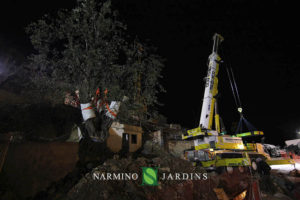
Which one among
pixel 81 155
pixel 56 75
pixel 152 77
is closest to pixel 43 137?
pixel 81 155

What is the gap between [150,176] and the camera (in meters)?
7.08

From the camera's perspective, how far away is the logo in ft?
22.2

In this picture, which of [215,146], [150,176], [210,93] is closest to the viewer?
[150,176]

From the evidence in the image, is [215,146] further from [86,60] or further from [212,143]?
[86,60]

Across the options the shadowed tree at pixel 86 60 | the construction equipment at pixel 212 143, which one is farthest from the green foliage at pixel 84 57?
the construction equipment at pixel 212 143

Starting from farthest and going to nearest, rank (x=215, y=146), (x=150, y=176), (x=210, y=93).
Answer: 1. (x=210, y=93)
2. (x=215, y=146)
3. (x=150, y=176)

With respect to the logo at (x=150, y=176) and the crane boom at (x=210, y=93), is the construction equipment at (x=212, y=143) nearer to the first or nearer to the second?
the crane boom at (x=210, y=93)

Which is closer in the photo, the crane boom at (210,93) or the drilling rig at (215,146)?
the drilling rig at (215,146)

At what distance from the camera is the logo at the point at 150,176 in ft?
22.2

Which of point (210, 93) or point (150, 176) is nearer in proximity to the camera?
point (150, 176)

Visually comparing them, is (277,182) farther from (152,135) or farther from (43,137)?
(152,135)

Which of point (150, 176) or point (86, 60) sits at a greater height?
point (86, 60)

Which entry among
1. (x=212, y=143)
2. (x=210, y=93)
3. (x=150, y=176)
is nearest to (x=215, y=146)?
(x=212, y=143)

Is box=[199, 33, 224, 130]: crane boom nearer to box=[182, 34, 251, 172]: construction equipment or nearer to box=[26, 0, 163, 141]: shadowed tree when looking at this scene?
box=[182, 34, 251, 172]: construction equipment
